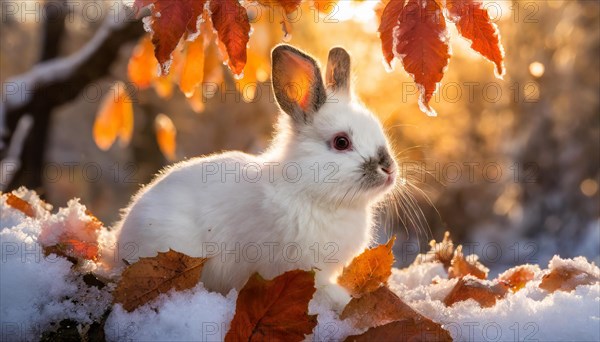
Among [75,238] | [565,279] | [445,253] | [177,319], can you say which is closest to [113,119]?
[75,238]

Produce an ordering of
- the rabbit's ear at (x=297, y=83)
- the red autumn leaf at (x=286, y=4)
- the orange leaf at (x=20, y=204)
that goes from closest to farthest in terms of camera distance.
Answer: the red autumn leaf at (x=286, y=4)
the rabbit's ear at (x=297, y=83)
the orange leaf at (x=20, y=204)

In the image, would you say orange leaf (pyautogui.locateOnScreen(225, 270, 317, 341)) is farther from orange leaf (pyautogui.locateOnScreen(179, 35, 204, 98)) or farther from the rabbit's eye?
orange leaf (pyautogui.locateOnScreen(179, 35, 204, 98))

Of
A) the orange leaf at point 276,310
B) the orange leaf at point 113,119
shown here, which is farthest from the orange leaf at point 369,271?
the orange leaf at point 113,119

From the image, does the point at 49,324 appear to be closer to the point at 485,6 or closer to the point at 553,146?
the point at 485,6

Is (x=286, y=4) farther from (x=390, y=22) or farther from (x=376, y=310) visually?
(x=376, y=310)

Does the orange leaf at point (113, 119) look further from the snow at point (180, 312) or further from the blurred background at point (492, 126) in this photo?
the snow at point (180, 312)

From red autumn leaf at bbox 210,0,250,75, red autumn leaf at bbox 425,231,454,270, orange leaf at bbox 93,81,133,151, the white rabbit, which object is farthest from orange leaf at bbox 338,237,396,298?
orange leaf at bbox 93,81,133,151
